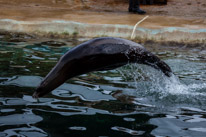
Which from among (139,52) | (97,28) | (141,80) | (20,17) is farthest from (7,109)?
(20,17)

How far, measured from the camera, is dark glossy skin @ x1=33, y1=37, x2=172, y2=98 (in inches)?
116

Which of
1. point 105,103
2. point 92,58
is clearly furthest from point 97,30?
point 92,58

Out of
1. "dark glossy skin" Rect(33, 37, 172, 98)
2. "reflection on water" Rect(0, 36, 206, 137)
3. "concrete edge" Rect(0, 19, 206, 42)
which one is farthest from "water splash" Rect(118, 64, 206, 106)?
"concrete edge" Rect(0, 19, 206, 42)

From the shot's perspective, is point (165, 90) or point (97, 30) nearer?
point (165, 90)

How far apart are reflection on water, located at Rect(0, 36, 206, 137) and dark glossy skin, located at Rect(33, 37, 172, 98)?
350 millimetres

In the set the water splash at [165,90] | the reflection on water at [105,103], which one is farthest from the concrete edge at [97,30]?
the water splash at [165,90]

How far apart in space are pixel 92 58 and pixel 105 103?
672 millimetres

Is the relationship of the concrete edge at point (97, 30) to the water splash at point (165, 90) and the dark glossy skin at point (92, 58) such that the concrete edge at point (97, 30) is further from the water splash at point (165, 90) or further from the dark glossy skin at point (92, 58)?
the dark glossy skin at point (92, 58)

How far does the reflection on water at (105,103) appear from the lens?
9.23 ft

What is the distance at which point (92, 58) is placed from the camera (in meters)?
3.09

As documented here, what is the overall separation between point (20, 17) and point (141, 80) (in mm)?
5035

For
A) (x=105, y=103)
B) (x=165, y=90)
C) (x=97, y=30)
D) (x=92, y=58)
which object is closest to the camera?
(x=92, y=58)

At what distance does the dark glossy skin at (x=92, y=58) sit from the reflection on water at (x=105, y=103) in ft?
1.15

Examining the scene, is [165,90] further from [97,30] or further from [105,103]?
[97,30]
